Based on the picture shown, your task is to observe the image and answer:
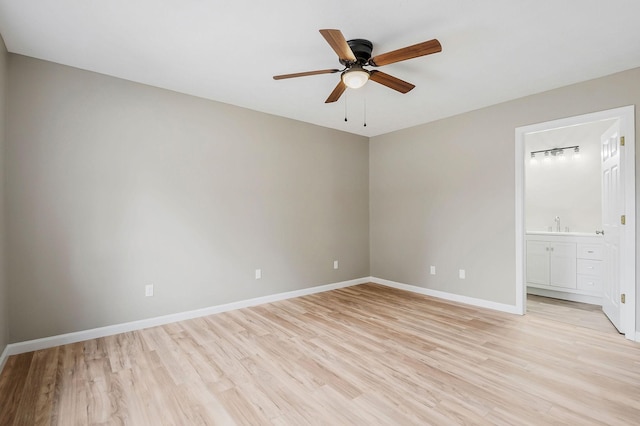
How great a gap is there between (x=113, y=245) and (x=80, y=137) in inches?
41.6

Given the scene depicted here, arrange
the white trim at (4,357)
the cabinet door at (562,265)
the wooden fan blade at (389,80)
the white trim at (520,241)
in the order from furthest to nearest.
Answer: the cabinet door at (562,265)
the white trim at (520,241)
the wooden fan blade at (389,80)
the white trim at (4,357)

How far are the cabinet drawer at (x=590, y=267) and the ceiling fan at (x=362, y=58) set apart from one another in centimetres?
353

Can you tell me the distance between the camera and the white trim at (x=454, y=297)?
375 cm

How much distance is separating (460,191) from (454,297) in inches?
56.9

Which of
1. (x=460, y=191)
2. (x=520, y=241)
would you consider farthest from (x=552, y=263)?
(x=460, y=191)

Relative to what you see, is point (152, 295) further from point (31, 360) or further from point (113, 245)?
point (31, 360)

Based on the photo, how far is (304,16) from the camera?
6.98ft

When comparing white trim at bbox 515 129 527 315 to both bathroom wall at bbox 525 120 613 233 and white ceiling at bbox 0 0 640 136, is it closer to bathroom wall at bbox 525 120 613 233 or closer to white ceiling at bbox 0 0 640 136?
white ceiling at bbox 0 0 640 136

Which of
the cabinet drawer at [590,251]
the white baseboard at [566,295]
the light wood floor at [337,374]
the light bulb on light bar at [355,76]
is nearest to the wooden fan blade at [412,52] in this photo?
the light bulb on light bar at [355,76]

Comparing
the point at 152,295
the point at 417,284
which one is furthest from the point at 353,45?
the point at 417,284

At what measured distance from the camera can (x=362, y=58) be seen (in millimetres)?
2465

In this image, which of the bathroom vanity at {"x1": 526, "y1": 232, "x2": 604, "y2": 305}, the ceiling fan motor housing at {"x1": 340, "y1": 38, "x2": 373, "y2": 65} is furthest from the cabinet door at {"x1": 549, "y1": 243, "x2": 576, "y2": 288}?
the ceiling fan motor housing at {"x1": 340, "y1": 38, "x2": 373, "y2": 65}

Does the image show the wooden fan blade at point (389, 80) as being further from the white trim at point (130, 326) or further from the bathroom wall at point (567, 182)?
the bathroom wall at point (567, 182)

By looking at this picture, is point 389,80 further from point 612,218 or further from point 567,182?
point 567,182
